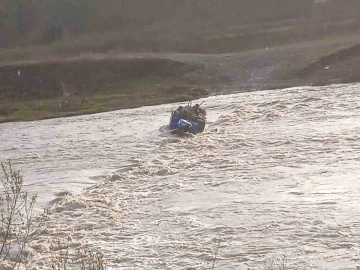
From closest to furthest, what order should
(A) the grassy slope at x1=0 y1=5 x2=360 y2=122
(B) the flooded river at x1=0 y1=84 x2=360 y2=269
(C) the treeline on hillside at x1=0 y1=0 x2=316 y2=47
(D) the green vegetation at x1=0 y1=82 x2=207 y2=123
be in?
(B) the flooded river at x1=0 y1=84 x2=360 y2=269 → (D) the green vegetation at x1=0 y1=82 x2=207 y2=123 → (A) the grassy slope at x1=0 y1=5 x2=360 y2=122 → (C) the treeline on hillside at x1=0 y1=0 x2=316 y2=47

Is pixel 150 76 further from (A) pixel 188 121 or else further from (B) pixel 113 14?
(B) pixel 113 14

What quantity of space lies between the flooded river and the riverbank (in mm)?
3788

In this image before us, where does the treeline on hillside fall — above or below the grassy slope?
above

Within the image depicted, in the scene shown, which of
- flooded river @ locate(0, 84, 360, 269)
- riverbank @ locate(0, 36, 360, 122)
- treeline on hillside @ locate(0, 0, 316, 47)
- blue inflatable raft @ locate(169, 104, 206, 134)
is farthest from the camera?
treeline on hillside @ locate(0, 0, 316, 47)

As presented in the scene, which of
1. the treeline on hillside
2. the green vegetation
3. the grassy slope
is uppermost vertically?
the treeline on hillside

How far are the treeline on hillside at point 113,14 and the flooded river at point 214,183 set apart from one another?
70.1ft

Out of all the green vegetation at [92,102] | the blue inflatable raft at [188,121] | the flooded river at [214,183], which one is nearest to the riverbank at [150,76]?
the green vegetation at [92,102]

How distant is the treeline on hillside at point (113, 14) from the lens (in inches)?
1781

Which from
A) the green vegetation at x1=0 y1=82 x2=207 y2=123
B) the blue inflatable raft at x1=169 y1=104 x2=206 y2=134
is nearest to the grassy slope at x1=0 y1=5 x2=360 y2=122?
the green vegetation at x1=0 y1=82 x2=207 y2=123

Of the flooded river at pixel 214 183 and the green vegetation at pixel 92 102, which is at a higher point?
the flooded river at pixel 214 183

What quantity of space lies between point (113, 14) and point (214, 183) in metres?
34.4

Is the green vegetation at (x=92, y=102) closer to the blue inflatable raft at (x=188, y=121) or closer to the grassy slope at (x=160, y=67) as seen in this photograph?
the grassy slope at (x=160, y=67)

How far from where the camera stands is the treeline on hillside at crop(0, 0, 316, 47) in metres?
45.2

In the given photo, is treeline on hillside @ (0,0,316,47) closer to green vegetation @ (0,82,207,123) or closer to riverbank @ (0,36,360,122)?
riverbank @ (0,36,360,122)
